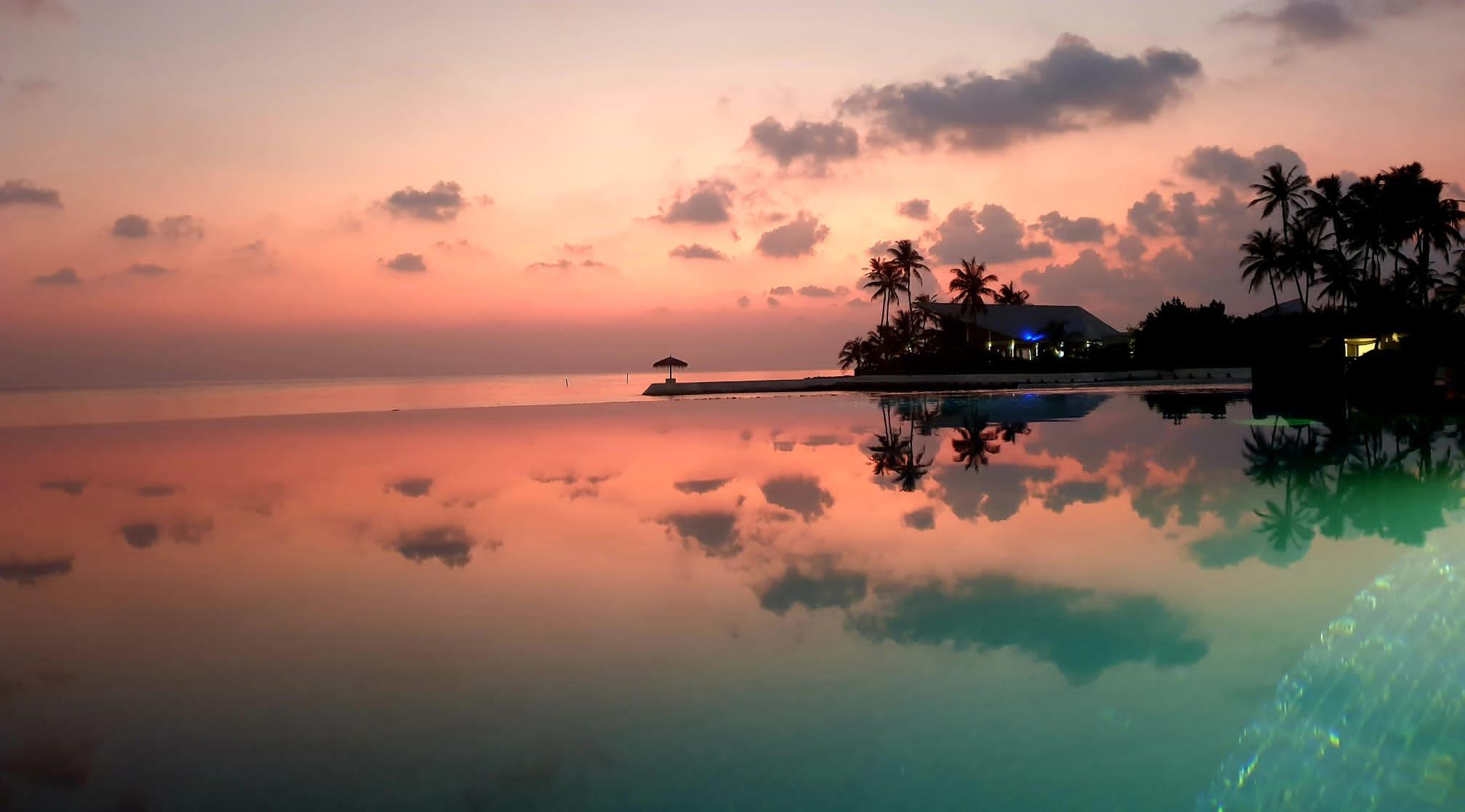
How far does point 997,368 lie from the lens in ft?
198

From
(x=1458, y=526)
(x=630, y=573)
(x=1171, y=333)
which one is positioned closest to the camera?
(x=630, y=573)

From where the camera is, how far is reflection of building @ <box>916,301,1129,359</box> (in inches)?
2719

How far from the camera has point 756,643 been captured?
680 cm

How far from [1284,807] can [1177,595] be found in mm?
3568

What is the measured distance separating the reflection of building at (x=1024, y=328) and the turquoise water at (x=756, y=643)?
2144 inches

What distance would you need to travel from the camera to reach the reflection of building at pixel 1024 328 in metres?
69.1

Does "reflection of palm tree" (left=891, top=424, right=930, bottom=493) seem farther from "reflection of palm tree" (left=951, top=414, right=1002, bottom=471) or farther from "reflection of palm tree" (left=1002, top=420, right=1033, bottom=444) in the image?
"reflection of palm tree" (left=1002, top=420, right=1033, bottom=444)

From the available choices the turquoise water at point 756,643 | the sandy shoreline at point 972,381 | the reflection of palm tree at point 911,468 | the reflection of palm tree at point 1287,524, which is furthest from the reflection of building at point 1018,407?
the reflection of palm tree at point 1287,524

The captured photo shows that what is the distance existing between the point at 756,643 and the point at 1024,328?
2674 inches

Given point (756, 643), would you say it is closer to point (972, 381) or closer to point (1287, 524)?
point (1287, 524)

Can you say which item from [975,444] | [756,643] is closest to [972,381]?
[975,444]

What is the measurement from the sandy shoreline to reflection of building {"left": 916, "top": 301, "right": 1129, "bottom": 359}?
10.2 m

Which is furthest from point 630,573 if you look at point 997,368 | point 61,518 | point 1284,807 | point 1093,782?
point 997,368

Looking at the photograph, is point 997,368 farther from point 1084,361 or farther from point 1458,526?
point 1458,526
